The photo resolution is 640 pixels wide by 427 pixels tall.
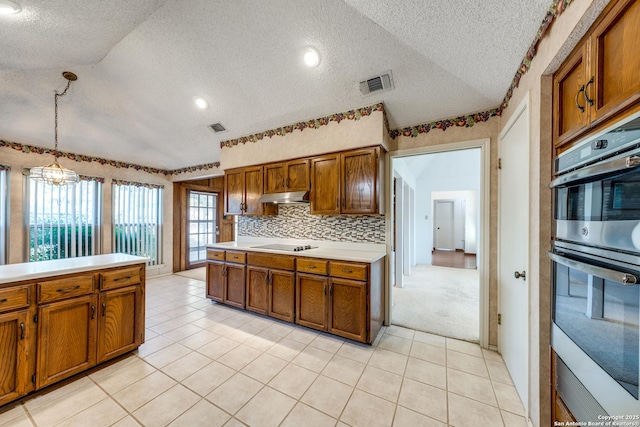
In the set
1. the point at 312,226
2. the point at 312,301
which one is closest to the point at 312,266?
the point at 312,301

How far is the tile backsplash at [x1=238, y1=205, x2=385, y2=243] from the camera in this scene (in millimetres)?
2957

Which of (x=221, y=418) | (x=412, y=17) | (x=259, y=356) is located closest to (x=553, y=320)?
(x=412, y=17)

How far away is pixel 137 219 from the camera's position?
488 cm

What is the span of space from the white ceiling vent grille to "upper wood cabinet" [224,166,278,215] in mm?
1785

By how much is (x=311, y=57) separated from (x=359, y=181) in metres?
1.28

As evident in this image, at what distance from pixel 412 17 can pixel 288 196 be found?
210 cm

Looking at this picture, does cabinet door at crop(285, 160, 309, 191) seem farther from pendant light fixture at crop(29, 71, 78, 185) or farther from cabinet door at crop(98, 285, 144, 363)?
pendant light fixture at crop(29, 71, 78, 185)

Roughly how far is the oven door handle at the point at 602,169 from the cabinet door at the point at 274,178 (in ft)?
8.79

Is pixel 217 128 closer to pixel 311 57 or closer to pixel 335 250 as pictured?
pixel 311 57

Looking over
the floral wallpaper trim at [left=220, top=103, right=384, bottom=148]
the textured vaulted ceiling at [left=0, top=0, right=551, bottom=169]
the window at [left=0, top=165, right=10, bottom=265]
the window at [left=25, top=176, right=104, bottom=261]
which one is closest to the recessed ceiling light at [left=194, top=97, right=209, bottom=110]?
the textured vaulted ceiling at [left=0, top=0, right=551, bottom=169]

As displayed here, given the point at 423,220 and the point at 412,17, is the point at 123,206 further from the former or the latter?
the point at 423,220

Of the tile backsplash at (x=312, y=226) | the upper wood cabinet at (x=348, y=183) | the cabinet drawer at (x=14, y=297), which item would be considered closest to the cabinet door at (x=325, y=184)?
the upper wood cabinet at (x=348, y=183)

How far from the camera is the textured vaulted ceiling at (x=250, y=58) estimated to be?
154 centimetres

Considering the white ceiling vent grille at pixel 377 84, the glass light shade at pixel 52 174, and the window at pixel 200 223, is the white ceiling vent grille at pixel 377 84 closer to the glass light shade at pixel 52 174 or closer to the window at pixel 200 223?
the glass light shade at pixel 52 174
